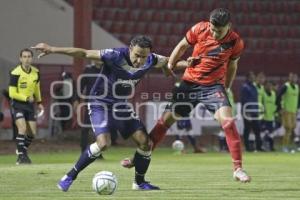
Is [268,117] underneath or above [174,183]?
underneath

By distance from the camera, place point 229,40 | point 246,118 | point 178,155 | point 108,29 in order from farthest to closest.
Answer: point 108,29 → point 246,118 → point 178,155 → point 229,40

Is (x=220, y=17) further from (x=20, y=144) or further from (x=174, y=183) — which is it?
(x=20, y=144)

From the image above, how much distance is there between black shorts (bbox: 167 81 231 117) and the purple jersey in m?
1.15

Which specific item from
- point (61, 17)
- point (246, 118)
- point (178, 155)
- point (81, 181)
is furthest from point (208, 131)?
point (81, 181)

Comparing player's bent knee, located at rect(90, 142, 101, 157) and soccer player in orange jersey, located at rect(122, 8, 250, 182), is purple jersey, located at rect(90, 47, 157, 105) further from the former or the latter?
soccer player in orange jersey, located at rect(122, 8, 250, 182)

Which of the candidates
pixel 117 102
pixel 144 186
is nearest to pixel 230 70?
pixel 117 102

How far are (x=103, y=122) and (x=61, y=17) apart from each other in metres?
22.0

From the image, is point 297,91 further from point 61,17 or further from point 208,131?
point 61,17

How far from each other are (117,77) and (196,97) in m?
1.57

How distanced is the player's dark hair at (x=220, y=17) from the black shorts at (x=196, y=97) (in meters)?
1.09

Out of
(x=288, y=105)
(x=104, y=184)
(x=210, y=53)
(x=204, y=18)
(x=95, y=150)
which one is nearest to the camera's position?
(x=104, y=184)

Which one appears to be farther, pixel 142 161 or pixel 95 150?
pixel 142 161

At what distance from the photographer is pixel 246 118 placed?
2586 cm

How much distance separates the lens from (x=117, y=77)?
1102cm
